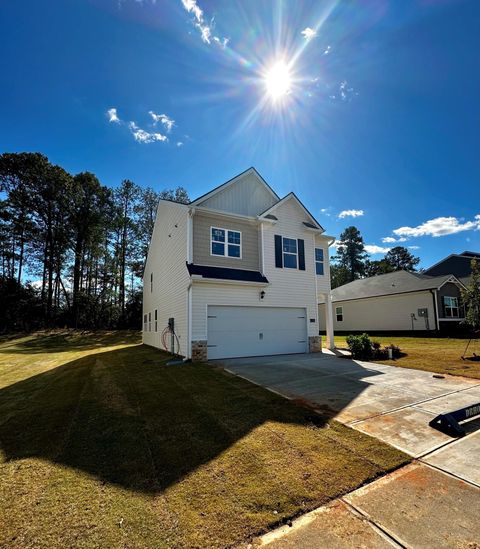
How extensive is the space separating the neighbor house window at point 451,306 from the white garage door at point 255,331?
47.4 feet

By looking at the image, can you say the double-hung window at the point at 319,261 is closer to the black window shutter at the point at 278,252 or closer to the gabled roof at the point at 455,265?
the black window shutter at the point at 278,252

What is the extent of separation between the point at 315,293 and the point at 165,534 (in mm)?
12606

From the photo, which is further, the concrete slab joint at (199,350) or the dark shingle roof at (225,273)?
the dark shingle roof at (225,273)

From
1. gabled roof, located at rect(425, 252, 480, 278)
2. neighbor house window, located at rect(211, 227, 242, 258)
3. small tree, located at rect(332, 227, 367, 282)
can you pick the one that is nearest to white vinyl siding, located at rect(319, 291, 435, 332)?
gabled roof, located at rect(425, 252, 480, 278)

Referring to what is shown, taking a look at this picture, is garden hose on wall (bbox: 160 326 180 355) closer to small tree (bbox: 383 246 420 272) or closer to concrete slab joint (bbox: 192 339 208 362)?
concrete slab joint (bbox: 192 339 208 362)

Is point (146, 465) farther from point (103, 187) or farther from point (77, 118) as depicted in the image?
point (103, 187)

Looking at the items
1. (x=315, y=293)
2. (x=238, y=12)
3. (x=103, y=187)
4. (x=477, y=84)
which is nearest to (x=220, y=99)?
(x=238, y=12)

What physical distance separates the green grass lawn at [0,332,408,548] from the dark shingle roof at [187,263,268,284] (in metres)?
5.58

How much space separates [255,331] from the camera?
12.0 metres

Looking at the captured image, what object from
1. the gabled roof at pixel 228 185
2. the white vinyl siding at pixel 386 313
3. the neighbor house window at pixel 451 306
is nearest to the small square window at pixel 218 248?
the gabled roof at pixel 228 185

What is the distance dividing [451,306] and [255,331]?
59.7 ft

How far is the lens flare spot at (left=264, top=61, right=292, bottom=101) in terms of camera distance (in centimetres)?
1002

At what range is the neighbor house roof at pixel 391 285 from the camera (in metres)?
21.0

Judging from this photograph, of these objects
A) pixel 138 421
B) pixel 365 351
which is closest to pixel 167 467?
pixel 138 421
